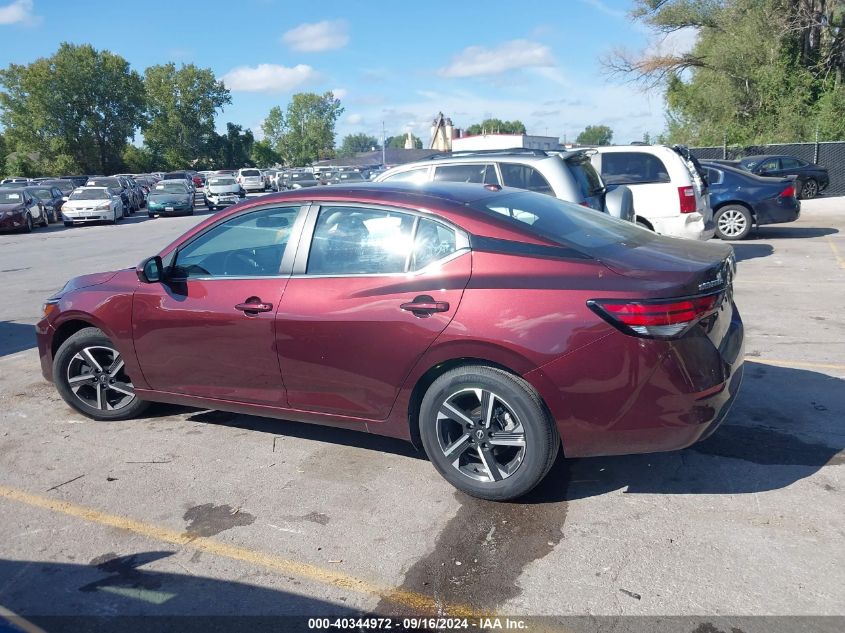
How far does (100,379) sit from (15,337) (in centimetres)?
378

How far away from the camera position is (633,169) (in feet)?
36.2

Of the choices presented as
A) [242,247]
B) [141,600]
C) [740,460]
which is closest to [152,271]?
[242,247]

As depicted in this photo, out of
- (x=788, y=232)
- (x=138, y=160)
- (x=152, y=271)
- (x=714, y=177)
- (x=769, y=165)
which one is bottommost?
(x=788, y=232)

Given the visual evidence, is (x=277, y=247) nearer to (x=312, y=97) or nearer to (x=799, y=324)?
(x=799, y=324)

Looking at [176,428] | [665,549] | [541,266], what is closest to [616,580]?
[665,549]

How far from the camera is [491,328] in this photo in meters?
3.72

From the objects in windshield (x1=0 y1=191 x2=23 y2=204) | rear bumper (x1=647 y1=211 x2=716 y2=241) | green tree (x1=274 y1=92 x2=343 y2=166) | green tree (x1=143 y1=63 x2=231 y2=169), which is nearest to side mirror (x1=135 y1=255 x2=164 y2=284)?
rear bumper (x1=647 y1=211 x2=716 y2=241)

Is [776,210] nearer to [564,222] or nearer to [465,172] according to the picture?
[465,172]

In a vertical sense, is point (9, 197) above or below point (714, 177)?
above

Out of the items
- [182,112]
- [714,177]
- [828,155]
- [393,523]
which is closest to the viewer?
[393,523]

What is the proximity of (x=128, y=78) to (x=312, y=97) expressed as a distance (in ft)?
204

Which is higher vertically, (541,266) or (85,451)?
(541,266)

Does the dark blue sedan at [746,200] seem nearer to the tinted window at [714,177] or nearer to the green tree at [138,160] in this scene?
the tinted window at [714,177]

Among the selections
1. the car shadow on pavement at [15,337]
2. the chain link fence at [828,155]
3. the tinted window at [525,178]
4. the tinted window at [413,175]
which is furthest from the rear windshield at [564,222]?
the chain link fence at [828,155]
